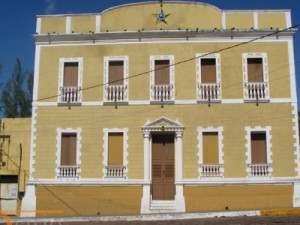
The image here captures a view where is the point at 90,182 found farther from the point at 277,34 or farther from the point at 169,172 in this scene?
the point at 277,34

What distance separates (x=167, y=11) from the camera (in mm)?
24516

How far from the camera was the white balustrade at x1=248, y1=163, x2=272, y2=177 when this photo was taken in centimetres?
2289

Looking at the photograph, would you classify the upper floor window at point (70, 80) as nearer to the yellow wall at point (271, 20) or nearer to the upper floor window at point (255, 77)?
the upper floor window at point (255, 77)

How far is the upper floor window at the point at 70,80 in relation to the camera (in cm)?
2417

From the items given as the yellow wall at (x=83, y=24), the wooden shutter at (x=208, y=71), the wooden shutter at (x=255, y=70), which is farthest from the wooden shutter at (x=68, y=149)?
the wooden shutter at (x=255, y=70)

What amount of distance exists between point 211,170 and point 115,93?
6119mm

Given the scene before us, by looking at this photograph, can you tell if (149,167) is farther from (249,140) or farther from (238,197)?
(249,140)

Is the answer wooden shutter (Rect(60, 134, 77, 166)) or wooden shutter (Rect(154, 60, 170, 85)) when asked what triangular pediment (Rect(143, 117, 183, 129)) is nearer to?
wooden shutter (Rect(154, 60, 170, 85))

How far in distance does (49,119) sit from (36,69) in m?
2.73

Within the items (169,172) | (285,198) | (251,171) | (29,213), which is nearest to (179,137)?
(169,172)

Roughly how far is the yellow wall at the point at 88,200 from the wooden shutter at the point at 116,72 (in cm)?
535

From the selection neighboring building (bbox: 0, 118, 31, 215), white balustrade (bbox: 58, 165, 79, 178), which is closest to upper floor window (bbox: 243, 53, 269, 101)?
white balustrade (bbox: 58, 165, 79, 178)

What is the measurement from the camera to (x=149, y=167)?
2333 cm

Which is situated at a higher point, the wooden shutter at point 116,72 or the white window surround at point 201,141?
the wooden shutter at point 116,72
